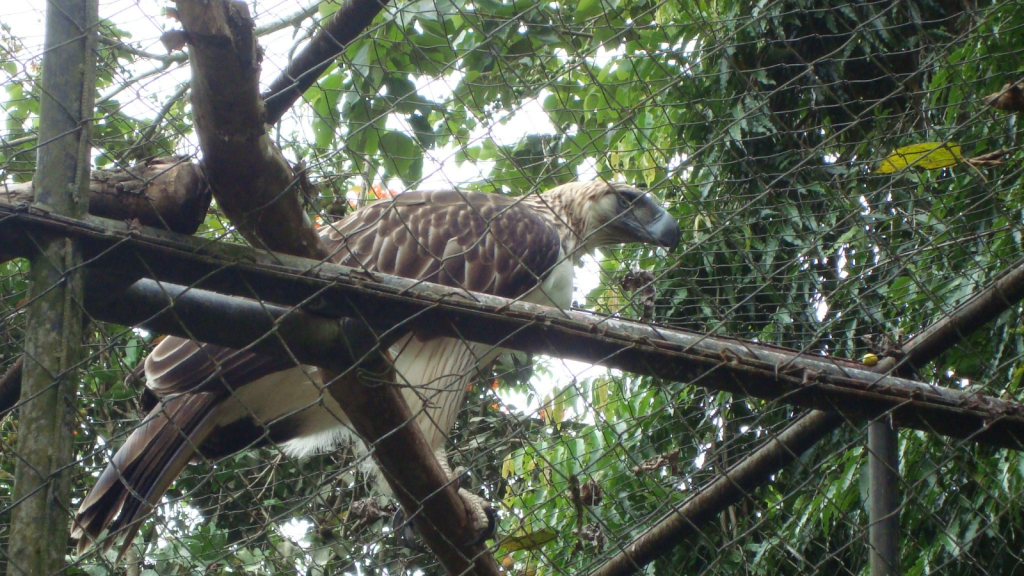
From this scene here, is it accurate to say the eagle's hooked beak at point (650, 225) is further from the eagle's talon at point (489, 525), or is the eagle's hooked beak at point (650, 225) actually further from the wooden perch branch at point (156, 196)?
the wooden perch branch at point (156, 196)

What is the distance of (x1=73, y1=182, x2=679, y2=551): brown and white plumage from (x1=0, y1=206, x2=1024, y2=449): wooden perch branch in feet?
1.66

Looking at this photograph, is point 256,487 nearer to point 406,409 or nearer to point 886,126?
point 406,409

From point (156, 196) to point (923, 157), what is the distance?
5.37ft

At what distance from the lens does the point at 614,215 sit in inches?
136

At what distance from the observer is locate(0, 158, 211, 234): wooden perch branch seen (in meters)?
1.45

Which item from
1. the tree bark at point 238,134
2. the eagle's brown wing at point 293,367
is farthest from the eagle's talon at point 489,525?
the tree bark at point 238,134

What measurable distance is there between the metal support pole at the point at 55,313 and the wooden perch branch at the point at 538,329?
6 centimetres

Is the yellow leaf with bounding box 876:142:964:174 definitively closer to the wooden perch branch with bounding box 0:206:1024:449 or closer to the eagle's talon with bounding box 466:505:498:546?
the wooden perch branch with bounding box 0:206:1024:449

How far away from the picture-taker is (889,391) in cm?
186

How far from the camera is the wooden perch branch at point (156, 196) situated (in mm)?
1451

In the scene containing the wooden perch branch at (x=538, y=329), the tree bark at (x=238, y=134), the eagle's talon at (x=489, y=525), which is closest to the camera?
the tree bark at (x=238, y=134)

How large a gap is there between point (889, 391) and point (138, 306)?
1.56 m

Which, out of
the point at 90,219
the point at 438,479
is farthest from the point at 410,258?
the point at 90,219

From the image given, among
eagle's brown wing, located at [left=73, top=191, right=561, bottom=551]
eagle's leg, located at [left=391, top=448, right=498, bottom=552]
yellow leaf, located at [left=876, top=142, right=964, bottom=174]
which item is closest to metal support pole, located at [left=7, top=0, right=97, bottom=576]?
eagle's brown wing, located at [left=73, top=191, right=561, bottom=551]
